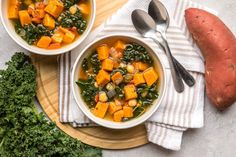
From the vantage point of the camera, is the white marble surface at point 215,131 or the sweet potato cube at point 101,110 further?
the white marble surface at point 215,131

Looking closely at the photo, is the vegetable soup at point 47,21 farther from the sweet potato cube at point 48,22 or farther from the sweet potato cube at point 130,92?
the sweet potato cube at point 130,92

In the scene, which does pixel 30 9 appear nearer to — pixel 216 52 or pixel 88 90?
pixel 88 90

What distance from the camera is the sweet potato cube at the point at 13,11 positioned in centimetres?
271

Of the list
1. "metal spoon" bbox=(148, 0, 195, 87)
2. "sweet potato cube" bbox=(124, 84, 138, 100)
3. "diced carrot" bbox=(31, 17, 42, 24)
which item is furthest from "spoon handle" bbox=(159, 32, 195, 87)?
"diced carrot" bbox=(31, 17, 42, 24)

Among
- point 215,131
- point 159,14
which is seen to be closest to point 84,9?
point 159,14

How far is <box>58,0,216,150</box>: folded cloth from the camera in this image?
274cm

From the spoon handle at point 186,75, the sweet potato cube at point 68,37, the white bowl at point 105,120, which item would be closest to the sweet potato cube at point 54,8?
the sweet potato cube at point 68,37

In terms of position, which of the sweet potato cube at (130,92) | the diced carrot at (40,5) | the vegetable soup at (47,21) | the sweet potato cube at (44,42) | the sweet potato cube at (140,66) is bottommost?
the sweet potato cube at (130,92)

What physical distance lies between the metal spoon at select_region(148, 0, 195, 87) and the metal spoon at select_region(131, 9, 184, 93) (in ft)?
0.06

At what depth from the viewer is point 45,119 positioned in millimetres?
2699

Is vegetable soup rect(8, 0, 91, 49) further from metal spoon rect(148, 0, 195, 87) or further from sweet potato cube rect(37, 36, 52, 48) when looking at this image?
metal spoon rect(148, 0, 195, 87)

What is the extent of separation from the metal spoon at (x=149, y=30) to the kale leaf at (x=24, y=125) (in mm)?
502

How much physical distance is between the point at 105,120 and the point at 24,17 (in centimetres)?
60

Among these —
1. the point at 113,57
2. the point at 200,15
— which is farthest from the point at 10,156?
the point at 200,15
